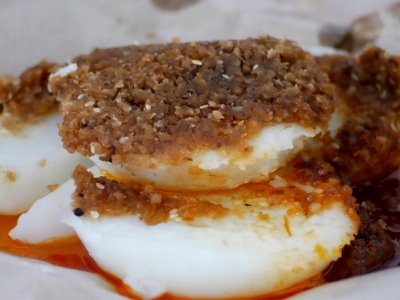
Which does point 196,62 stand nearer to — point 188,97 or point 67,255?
point 188,97

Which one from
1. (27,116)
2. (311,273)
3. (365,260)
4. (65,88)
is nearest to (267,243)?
(311,273)

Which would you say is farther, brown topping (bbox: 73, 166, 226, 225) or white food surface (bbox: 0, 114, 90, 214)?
white food surface (bbox: 0, 114, 90, 214)

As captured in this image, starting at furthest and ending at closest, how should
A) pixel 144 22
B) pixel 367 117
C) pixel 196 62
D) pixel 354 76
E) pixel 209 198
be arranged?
pixel 144 22
pixel 354 76
pixel 367 117
pixel 196 62
pixel 209 198

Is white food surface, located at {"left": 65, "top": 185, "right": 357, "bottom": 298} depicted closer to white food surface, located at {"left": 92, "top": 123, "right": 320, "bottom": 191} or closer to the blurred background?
white food surface, located at {"left": 92, "top": 123, "right": 320, "bottom": 191}

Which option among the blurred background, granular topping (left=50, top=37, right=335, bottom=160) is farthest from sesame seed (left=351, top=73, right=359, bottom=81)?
the blurred background

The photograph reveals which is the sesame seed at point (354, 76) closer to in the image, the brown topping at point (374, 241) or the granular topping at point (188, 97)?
the granular topping at point (188, 97)

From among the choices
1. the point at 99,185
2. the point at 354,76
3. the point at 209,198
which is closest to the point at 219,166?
the point at 209,198
